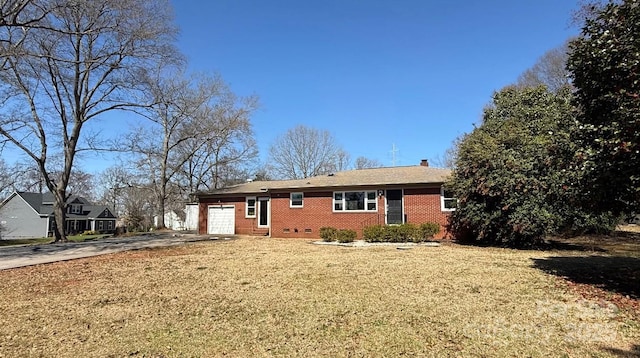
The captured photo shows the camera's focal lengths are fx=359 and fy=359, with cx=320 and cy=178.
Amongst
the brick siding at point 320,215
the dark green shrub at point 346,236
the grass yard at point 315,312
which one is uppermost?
the brick siding at point 320,215

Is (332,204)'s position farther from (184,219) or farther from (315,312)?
(184,219)

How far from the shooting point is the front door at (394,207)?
16922mm

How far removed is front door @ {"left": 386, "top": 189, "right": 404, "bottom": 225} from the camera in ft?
55.5

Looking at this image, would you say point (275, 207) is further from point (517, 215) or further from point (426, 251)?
point (517, 215)

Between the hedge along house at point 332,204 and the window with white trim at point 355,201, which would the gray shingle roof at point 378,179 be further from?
the window with white trim at point 355,201

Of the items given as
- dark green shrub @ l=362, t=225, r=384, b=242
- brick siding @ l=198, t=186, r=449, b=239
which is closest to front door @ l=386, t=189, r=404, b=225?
brick siding @ l=198, t=186, r=449, b=239

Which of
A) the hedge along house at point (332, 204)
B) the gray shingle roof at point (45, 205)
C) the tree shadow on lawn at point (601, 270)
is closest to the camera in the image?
the tree shadow on lawn at point (601, 270)

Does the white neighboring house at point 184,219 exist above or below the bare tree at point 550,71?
below

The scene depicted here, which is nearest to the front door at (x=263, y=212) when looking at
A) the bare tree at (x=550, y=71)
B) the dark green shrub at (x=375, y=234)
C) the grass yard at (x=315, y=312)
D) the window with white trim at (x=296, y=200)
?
the window with white trim at (x=296, y=200)

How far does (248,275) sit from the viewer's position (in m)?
8.14

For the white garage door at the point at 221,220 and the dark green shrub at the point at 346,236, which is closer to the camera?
the dark green shrub at the point at 346,236

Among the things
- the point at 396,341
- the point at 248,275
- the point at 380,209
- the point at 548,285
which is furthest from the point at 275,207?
the point at 396,341

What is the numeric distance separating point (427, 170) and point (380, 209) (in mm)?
3690

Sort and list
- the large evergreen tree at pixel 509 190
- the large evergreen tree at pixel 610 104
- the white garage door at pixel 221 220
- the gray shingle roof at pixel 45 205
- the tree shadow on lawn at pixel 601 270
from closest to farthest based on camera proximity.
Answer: the large evergreen tree at pixel 610 104, the tree shadow on lawn at pixel 601 270, the large evergreen tree at pixel 509 190, the white garage door at pixel 221 220, the gray shingle roof at pixel 45 205
